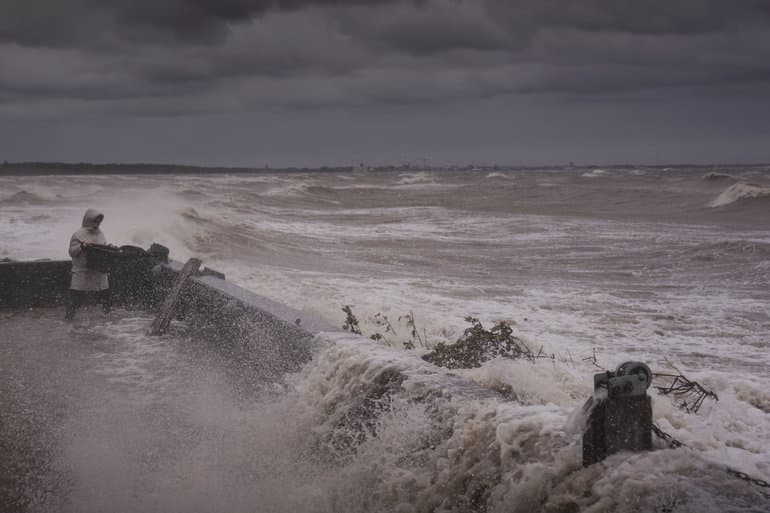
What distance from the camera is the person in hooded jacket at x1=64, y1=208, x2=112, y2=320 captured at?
8766mm

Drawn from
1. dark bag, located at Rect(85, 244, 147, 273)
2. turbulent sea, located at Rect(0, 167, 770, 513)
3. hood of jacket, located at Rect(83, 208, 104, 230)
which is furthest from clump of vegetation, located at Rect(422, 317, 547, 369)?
hood of jacket, located at Rect(83, 208, 104, 230)

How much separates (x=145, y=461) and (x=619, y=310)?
825 cm

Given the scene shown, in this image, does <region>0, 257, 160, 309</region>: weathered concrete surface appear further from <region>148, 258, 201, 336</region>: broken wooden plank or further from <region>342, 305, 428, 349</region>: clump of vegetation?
<region>342, 305, 428, 349</region>: clump of vegetation

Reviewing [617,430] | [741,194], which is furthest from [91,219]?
[741,194]

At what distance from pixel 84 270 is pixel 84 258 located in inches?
6.5

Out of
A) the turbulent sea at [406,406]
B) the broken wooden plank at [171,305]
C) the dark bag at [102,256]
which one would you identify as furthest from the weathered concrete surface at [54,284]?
the broken wooden plank at [171,305]

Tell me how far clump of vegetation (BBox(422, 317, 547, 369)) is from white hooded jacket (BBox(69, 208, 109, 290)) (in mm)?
4645

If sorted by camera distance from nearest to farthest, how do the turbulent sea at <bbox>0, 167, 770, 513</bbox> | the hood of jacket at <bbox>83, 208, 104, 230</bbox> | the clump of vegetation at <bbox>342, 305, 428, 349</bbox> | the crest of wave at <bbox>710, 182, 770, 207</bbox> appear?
1. the turbulent sea at <bbox>0, 167, 770, 513</bbox>
2. the clump of vegetation at <bbox>342, 305, 428, 349</bbox>
3. the hood of jacket at <bbox>83, 208, 104, 230</bbox>
4. the crest of wave at <bbox>710, 182, 770, 207</bbox>

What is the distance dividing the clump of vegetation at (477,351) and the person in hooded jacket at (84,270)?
183 inches

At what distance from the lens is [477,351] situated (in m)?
7.25

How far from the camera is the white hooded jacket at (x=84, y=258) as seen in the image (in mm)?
8762

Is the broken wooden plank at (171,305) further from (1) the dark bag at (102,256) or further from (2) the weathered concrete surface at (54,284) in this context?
(2) the weathered concrete surface at (54,284)

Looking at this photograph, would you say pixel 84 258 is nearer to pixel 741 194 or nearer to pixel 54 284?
pixel 54 284

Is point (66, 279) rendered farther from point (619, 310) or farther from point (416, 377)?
point (619, 310)
